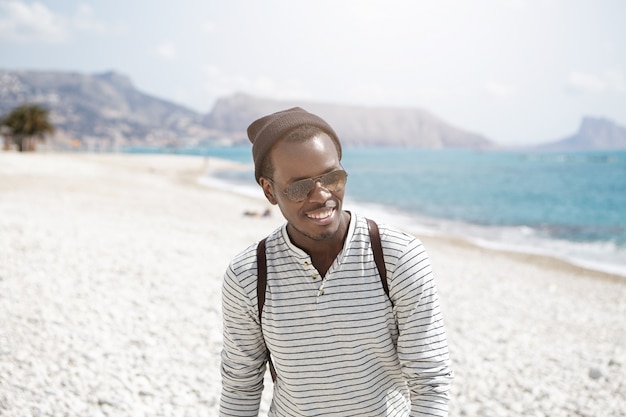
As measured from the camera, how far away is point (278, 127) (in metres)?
1.76

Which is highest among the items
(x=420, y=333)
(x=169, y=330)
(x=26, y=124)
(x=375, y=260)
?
(x=26, y=124)

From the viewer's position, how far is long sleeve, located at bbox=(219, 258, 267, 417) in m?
1.92

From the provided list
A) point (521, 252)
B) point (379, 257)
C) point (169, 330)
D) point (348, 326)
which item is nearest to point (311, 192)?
point (379, 257)

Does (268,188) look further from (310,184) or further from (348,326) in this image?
(348,326)

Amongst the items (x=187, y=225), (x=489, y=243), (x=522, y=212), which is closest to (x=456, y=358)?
(x=187, y=225)

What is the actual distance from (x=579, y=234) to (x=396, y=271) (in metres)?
27.4

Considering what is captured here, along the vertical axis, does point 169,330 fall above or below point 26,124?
below

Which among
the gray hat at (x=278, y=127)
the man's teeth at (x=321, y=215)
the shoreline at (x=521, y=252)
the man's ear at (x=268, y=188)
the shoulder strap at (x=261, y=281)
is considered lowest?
the shoreline at (x=521, y=252)

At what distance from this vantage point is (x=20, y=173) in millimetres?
30125

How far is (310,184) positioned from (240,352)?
0.69m

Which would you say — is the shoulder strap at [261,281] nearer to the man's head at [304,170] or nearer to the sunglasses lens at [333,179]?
the man's head at [304,170]

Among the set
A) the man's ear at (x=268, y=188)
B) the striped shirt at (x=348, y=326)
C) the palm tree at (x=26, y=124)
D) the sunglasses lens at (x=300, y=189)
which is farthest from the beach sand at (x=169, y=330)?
the palm tree at (x=26, y=124)

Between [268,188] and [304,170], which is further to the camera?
[268,188]

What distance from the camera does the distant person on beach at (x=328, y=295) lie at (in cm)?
179
